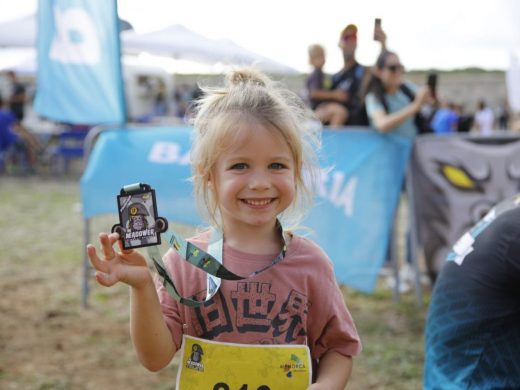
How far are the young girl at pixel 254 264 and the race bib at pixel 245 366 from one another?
2 centimetres

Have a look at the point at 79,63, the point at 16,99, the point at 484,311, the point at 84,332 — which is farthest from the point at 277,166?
the point at 16,99

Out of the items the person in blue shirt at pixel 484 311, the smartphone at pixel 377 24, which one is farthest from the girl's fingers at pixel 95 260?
the smartphone at pixel 377 24

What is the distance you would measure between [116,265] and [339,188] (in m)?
3.07

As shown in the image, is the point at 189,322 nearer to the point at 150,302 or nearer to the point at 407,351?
the point at 150,302

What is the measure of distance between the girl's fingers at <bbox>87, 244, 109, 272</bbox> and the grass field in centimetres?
217

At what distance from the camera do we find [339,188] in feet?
14.4

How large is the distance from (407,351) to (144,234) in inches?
111

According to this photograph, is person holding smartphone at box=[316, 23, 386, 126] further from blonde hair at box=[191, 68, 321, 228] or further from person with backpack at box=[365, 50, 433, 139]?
blonde hair at box=[191, 68, 321, 228]

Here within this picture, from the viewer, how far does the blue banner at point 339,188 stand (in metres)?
4.38

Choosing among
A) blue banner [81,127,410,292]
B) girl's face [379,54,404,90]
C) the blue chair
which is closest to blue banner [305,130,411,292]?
blue banner [81,127,410,292]

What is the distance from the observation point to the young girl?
1615 millimetres

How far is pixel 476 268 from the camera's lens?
6.98 ft

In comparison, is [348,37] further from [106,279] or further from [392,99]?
[106,279]

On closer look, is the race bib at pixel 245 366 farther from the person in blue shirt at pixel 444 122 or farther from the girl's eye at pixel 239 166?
the person in blue shirt at pixel 444 122
